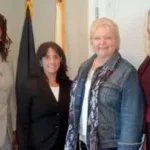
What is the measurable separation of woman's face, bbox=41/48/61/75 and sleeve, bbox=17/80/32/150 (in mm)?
163

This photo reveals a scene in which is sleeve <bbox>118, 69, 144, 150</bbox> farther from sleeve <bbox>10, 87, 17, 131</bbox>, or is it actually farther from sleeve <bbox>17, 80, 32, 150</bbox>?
sleeve <bbox>10, 87, 17, 131</bbox>

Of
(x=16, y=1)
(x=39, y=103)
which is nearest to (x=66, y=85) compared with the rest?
(x=39, y=103)

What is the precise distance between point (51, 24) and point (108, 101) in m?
1.23

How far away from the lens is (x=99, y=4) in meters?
2.44

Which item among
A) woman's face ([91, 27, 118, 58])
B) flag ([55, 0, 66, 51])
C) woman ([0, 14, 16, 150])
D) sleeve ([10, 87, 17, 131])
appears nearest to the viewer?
woman's face ([91, 27, 118, 58])

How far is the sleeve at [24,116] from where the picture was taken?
209 cm

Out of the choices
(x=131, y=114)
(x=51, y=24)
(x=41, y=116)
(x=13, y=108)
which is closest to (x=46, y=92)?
(x=41, y=116)

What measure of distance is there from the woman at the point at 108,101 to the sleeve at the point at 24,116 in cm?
38

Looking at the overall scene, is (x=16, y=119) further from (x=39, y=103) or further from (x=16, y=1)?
(x=16, y=1)

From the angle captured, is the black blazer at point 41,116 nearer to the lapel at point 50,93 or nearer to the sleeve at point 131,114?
the lapel at point 50,93

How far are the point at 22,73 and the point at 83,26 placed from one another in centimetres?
73

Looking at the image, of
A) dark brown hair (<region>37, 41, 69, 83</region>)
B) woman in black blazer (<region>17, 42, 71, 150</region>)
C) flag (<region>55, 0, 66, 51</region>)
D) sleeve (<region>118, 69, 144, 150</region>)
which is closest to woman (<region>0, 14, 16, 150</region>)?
woman in black blazer (<region>17, 42, 71, 150</region>)

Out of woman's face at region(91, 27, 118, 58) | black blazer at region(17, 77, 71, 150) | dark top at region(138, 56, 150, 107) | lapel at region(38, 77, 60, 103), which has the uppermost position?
woman's face at region(91, 27, 118, 58)

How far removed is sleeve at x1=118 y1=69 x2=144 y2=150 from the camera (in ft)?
5.49
